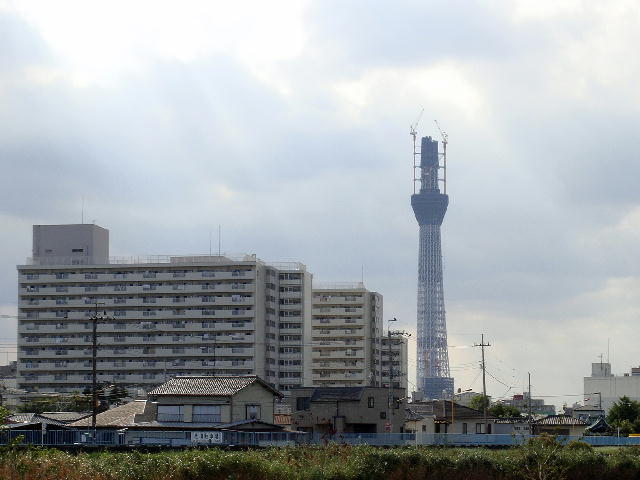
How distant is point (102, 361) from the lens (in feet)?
485

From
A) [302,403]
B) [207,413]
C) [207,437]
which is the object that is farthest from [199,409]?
[302,403]

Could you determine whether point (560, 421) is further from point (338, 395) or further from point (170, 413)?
point (170, 413)

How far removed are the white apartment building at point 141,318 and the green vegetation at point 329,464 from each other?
94.4 m

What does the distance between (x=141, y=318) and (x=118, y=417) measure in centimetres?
6889

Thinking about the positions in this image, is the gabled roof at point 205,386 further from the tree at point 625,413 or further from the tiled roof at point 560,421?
the tree at point 625,413

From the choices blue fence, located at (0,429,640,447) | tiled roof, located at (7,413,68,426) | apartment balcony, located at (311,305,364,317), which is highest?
apartment balcony, located at (311,305,364,317)

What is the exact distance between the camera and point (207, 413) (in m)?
79.1

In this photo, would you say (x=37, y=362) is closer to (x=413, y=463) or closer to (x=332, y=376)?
(x=332, y=376)

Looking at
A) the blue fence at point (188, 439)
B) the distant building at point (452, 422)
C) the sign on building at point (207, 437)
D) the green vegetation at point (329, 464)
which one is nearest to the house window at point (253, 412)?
the blue fence at point (188, 439)

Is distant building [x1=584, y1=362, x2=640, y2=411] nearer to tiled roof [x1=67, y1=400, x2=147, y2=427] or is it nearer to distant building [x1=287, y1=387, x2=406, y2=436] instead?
distant building [x1=287, y1=387, x2=406, y2=436]

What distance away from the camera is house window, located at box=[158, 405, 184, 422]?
79438mm

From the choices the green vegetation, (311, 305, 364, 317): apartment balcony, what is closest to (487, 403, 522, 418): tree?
(311, 305, 364, 317): apartment balcony

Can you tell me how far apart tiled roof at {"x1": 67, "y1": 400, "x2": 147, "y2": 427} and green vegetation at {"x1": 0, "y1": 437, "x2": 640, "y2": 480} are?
33217 mm

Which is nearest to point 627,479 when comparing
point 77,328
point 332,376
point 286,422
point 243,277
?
point 286,422
